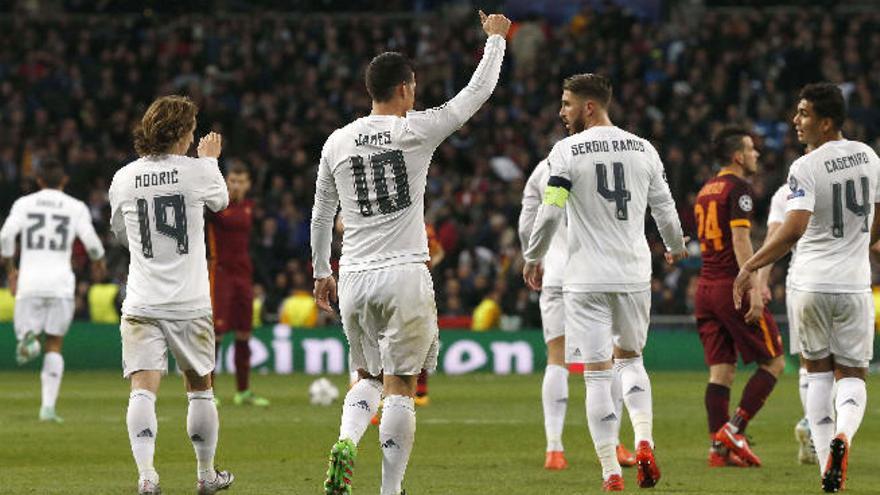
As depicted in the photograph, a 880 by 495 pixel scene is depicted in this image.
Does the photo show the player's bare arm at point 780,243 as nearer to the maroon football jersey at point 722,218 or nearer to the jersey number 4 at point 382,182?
the maroon football jersey at point 722,218

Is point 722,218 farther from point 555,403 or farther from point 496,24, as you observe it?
point 496,24

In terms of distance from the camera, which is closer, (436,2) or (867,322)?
(867,322)

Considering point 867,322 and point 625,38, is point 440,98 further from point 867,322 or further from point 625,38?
point 867,322

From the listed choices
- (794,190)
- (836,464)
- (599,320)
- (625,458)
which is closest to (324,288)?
(599,320)

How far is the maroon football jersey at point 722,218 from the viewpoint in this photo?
41.5ft

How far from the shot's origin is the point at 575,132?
1110 cm

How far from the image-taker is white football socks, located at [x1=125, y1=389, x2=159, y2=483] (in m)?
10.1

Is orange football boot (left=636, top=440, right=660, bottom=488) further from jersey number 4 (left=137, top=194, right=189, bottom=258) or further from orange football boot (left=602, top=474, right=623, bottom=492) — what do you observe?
jersey number 4 (left=137, top=194, right=189, bottom=258)

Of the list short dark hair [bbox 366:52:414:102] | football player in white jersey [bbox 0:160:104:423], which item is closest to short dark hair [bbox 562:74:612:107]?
short dark hair [bbox 366:52:414:102]

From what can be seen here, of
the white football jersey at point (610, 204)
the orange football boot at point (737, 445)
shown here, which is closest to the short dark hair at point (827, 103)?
the white football jersey at point (610, 204)

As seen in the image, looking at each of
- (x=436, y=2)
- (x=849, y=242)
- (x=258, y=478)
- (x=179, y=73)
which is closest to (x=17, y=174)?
(x=179, y=73)

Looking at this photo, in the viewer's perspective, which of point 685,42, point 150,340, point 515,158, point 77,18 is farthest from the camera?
point 77,18

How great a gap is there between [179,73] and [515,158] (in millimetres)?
7381

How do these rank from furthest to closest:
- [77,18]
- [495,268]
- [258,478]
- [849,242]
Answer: [77,18]
[495,268]
[258,478]
[849,242]
